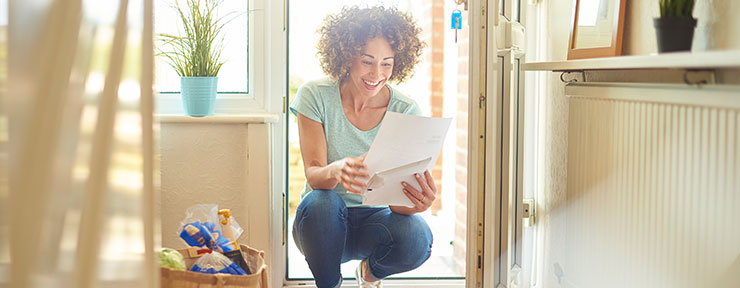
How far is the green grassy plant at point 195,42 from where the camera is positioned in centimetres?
233

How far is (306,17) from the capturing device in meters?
2.52

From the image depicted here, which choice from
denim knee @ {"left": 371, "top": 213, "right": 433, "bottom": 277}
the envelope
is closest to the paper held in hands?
the envelope

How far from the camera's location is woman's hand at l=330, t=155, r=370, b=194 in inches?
81.6

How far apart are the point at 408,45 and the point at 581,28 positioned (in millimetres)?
596

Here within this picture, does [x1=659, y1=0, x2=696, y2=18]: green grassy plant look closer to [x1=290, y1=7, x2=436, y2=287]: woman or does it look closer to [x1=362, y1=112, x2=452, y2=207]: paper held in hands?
[x1=362, y1=112, x2=452, y2=207]: paper held in hands

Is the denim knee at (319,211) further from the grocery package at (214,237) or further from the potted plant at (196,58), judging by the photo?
the potted plant at (196,58)

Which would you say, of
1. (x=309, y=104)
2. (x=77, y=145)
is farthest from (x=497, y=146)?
(x=77, y=145)

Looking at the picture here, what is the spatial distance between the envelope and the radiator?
0.49 m

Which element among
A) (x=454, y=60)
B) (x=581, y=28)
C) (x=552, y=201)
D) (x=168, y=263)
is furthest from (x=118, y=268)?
(x=454, y=60)

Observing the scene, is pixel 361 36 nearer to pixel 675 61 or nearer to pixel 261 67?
pixel 261 67

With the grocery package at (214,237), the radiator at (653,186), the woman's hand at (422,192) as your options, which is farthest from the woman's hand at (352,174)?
the radiator at (653,186)

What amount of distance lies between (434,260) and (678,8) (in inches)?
70.3

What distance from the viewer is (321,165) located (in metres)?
2.23

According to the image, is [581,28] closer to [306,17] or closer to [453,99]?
[306,17]
